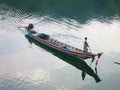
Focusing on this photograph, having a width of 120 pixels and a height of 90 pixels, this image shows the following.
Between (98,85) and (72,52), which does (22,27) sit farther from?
(98,85)

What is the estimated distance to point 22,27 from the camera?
58.1 metres

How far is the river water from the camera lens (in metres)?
37.6

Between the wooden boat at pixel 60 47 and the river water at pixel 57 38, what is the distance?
56.2 inches

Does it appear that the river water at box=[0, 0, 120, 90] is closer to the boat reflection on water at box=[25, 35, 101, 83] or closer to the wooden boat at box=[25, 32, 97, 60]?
the boat reflection on water at box=[25, 35, 101, 83]

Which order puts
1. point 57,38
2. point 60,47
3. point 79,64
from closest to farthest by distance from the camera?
point 79,64
point 60,47
point 57,38

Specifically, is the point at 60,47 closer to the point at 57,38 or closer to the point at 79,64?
the point at 79,64

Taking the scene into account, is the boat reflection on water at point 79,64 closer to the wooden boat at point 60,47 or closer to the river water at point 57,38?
the river water at point 57,38

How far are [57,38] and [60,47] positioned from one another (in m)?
7.88

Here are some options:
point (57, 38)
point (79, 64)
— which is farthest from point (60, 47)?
point (57, 38)

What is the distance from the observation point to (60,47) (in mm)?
48031

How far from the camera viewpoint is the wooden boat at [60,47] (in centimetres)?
4500

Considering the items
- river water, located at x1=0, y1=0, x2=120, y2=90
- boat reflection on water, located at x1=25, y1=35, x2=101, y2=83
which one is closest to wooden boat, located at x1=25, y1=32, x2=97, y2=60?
boat reflection on water, located at x1=25, y1=35, x2=101, y2=83

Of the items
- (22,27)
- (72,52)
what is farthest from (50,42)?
(22,27)

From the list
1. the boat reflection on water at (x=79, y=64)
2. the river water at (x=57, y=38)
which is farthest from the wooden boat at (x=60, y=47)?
the river water at (x=57, y=38)
